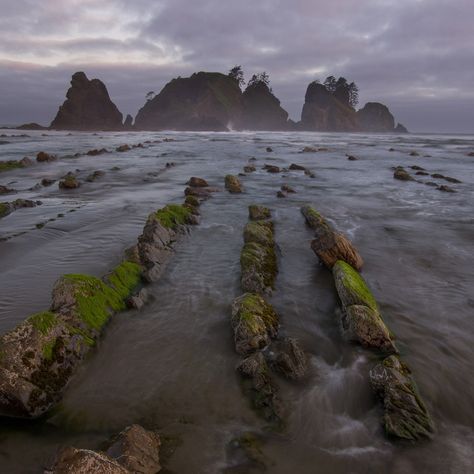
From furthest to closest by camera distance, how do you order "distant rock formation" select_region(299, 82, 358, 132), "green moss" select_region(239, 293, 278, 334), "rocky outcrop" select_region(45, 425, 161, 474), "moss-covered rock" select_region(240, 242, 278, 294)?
"distant rock formation" select_region(299, 82, 358, 132)
"moss-covered rock" select_region(240, 242, 278, 294)
"green moss" select_region(239, 293, 278, 334)
"rocky outcrop" select_region(45, 425, 161, 474)

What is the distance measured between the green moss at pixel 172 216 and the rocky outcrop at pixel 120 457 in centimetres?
1057

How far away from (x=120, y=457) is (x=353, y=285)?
7197 mm

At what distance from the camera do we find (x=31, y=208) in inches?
779

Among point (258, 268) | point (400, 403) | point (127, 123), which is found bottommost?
point (400, 403)

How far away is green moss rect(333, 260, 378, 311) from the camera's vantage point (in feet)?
31.7

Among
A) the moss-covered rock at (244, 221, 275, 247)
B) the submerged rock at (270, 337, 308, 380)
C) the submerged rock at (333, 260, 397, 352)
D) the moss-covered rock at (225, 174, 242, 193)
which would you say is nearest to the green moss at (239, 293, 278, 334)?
the submerged rock at (270, 337, 308, 380)

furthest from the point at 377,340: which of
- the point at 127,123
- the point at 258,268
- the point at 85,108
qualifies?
the point at 127,123

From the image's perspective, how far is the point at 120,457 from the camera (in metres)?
5.25

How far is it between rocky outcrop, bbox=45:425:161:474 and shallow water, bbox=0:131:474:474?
382mm

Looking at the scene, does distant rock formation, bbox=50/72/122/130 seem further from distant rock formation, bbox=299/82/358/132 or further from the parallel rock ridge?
the parallel rock ridge

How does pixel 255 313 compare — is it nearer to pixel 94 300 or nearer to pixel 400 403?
pixel 400 403

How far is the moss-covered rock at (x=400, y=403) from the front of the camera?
624 cm

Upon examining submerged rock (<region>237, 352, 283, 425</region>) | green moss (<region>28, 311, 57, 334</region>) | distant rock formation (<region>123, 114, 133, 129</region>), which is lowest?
submerged rock (<region>237, 352, 283, 425</region>)

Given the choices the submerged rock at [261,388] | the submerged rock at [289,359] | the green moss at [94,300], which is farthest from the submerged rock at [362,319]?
the green moss at [94,300]
